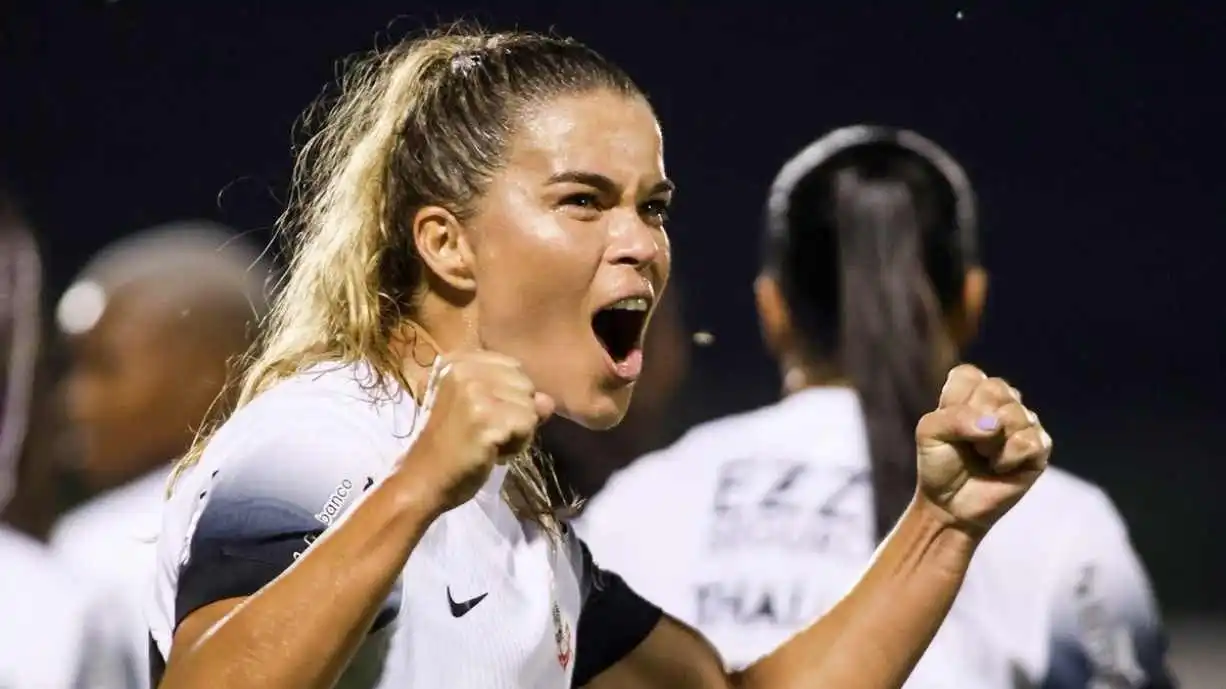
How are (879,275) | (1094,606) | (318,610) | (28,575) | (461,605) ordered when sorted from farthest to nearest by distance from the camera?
1. (28,575)
2. (879,275)
3. (1094,606)
4. (461,605)
5. (318,610)

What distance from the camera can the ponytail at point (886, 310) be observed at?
2.44m

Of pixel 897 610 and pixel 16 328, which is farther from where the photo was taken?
pixel 16 328

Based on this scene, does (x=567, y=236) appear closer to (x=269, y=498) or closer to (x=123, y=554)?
(x=269, y=498)

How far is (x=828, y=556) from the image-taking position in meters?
2.35

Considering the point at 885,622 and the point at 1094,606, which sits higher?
the point at 885,622

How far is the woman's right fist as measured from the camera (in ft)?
4.04

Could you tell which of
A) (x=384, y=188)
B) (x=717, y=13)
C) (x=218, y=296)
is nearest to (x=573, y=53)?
(x=384, y=188)

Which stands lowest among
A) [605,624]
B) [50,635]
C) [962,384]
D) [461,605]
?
[50,635]

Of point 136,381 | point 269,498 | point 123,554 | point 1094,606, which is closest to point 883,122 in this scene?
point 1094,606

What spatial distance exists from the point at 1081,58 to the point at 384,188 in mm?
1668

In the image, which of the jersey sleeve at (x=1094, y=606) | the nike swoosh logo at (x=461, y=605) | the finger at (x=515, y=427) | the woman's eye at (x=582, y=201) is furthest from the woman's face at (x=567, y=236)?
the jersey sleeve at (x=1094, y=606)

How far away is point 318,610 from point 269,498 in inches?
5.4

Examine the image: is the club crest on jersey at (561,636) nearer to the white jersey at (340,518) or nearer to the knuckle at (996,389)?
the white jersey at (340,518)

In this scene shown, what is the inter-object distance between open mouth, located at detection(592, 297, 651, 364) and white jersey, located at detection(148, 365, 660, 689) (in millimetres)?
193
